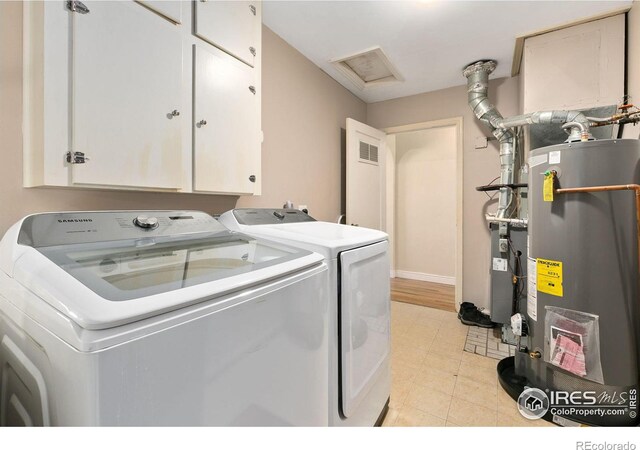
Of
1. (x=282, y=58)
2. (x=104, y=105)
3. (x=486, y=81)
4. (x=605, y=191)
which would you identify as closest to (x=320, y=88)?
(x=282, y=58)

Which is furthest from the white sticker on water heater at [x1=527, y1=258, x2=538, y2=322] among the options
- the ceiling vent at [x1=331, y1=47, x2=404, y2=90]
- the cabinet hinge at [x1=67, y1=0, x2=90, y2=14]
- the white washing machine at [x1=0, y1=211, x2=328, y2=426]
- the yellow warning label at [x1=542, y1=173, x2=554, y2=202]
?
the cabinet hinge at [x1=67, y1=0, x2=90, y2=14]

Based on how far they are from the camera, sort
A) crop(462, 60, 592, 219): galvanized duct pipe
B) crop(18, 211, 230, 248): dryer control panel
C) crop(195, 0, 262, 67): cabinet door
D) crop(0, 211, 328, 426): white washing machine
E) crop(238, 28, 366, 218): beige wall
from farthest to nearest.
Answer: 1. crop(462, 60, 592, 219): galvanized duct pipe
2. crop(238, 28, 366, 218): beige wall
3. crop(195, 0, 262, 67): cabinet door
4. crop(18, 211, 230, 248): dryer control panel
5. crop(0, 211, 328, 426): white washing machine

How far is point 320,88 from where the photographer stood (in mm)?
2848

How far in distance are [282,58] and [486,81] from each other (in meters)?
1.97

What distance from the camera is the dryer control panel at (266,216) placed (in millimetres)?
1521

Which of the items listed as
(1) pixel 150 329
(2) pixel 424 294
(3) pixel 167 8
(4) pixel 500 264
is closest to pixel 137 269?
(1) pixel 150 329

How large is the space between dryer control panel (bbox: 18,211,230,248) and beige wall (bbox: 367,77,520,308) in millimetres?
2821

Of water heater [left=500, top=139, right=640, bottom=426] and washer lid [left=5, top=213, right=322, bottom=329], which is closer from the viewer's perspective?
washer lid [left=5, top=213, right=322, bottom=329]

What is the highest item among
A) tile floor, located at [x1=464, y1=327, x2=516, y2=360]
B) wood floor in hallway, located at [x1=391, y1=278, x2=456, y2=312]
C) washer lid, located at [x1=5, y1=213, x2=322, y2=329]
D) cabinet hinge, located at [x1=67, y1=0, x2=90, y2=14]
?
cabinet hinge, located at [x1=67, y1=0, x2=90, y2=14]

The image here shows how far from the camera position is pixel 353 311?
48.9 inches

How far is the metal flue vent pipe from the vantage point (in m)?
2.62

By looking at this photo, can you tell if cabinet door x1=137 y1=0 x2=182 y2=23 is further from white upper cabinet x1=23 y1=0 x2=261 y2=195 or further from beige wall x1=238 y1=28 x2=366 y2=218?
beige wall x1=238 y1=28 x2=366 y2=218
